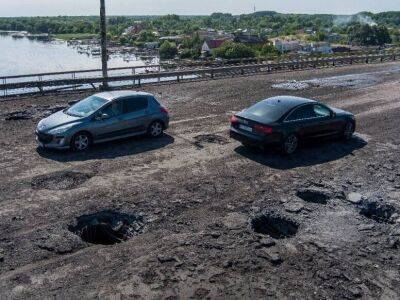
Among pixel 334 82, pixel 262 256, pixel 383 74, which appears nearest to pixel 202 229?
pixel 262 256

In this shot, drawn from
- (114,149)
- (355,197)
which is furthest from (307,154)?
(114,149)

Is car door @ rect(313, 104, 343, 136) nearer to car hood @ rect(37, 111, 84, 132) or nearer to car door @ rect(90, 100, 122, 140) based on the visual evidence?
car door @ rect(90, 100, 122, 140)

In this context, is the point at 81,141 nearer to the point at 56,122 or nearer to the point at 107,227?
the point at 56,122

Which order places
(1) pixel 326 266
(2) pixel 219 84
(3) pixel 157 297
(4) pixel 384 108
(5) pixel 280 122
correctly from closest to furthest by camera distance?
(3) pixel 157 297 < (1) pixel 326 266 < (5) pixel 280 122 < (4) pixel 384 108 < (2) pixel 219 84

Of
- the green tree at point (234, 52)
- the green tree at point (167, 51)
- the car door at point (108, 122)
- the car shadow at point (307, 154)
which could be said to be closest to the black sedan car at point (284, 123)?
the car shadow at point (307, 154)

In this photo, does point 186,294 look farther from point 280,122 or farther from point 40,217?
point 280,122

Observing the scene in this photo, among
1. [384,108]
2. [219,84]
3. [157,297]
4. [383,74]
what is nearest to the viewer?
[157,297]
